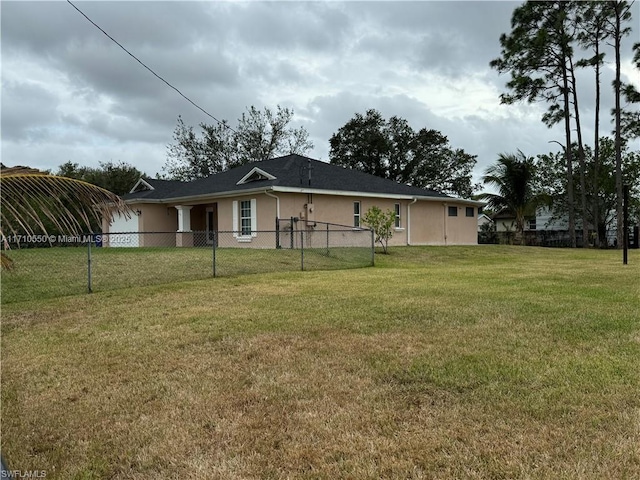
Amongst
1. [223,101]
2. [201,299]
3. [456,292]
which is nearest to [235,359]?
[201,299]

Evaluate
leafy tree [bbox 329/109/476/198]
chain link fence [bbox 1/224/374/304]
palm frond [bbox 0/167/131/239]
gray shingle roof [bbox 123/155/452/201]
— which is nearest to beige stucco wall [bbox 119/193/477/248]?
gray shingle roof [bbox 123/155/452/201]

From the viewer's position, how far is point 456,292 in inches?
311

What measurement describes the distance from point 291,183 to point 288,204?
907mm

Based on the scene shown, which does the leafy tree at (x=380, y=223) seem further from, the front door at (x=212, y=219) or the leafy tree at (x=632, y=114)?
the leafy tree at (x=632, y=114)

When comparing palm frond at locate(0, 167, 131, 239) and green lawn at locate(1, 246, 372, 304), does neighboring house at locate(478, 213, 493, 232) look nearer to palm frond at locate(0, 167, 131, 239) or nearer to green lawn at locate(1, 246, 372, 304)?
green lawn at locate(1, 246, 372, 304)

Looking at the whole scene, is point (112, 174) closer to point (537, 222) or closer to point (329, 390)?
point (537, 222)

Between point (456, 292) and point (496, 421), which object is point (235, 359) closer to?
point (496, 421)

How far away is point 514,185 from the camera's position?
29.6 m

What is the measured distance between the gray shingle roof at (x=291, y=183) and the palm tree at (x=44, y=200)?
13700 mm

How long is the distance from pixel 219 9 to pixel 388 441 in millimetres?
12756

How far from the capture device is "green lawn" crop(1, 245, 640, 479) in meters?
2.56

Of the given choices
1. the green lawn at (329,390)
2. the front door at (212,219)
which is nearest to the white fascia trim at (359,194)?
the front door at (212,219)

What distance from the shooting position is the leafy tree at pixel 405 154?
4069 centimetres

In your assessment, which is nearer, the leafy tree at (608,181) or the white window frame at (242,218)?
the white window frame at (242,218)
